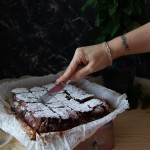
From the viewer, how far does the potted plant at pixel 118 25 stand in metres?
1.11

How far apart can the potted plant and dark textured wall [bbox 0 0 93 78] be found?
8 cm

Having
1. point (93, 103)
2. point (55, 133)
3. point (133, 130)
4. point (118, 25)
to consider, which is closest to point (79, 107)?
point (93, 103)

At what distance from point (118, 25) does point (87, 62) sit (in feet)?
1.06

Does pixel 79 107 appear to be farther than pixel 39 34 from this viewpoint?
No

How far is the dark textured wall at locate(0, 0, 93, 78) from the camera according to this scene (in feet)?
4.02

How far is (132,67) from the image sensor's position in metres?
1.18

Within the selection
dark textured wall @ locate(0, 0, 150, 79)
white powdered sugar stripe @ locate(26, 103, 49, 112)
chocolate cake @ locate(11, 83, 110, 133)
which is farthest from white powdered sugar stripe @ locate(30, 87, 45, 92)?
dark textured wall @ locate(0, 0, 150, 79)

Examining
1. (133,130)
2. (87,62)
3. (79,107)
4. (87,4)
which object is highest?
(87,4)

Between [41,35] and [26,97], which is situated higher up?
[41,35]

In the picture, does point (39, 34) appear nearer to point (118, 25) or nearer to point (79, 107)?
point (118, 25)

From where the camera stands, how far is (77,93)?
1.00 meters

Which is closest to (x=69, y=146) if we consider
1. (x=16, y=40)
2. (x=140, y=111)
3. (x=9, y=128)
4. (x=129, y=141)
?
(x=9, y=128)

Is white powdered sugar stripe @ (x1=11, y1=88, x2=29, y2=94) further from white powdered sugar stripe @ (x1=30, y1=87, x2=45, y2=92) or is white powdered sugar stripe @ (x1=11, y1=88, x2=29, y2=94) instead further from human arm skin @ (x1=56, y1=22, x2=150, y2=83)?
human arm skin @ (x1=56, y1=22, x2=150, y2=83)

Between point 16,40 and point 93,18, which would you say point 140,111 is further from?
point 16,40
